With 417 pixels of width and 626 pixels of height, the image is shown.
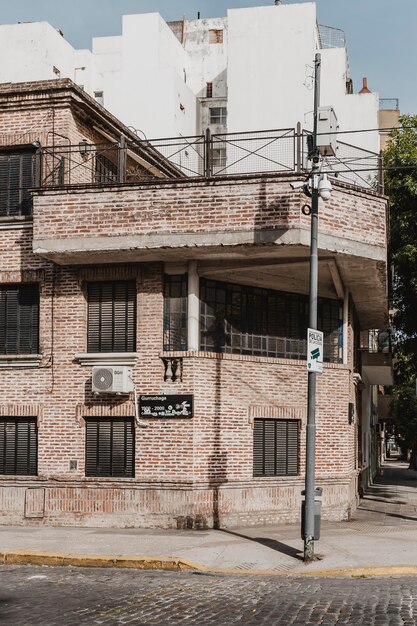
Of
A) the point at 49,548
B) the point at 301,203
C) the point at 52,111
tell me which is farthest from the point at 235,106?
the point at 49,548

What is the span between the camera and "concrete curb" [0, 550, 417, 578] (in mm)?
12961

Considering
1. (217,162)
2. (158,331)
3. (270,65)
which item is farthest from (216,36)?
(158,331)

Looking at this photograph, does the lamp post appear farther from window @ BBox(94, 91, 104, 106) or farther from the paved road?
window @ BBox(94, 91, 104, 106)

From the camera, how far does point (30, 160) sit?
19.6 meters

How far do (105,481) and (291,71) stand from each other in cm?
2885

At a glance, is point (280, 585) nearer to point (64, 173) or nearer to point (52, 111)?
point (64, 173)

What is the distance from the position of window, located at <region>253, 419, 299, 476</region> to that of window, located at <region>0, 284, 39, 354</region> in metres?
5.27

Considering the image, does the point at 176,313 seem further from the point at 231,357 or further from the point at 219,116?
the point at 219,116

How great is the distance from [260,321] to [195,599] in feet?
29.4

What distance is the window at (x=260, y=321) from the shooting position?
18.6 m

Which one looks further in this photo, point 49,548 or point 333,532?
point 333,532

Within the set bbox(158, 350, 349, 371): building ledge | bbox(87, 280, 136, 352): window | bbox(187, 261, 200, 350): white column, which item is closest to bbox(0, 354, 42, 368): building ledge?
bbox(87, 280, 136, 352): window

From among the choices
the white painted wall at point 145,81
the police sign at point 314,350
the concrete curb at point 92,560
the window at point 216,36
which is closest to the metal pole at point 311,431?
the police sign at point 314,350

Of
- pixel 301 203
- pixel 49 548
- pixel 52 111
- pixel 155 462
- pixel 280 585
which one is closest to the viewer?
pixel 280 585
